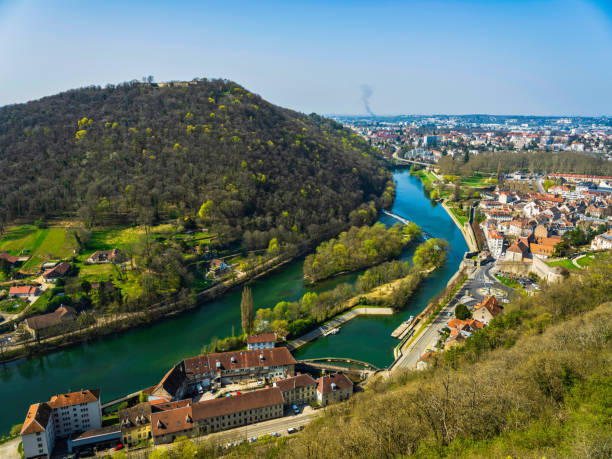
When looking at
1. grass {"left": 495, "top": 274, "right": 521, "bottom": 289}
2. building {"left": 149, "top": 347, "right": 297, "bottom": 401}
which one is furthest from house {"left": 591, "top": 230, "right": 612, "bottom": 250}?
building {"left": 149, "top": 347, "right": 297, "bottom": 401}

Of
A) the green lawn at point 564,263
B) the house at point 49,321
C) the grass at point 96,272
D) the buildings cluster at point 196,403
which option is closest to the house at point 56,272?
the grass at point 96,272

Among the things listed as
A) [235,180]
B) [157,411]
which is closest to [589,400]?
[157,411]

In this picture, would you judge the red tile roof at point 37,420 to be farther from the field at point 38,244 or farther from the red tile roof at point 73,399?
the field at point 38,244

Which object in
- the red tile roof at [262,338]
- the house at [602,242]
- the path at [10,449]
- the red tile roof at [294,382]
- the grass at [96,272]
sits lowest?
the path at [10,449]

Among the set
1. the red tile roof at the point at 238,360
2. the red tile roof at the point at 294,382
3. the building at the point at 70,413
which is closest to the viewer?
the building at the point at 70,413

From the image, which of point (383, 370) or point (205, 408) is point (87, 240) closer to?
point (205, 408)

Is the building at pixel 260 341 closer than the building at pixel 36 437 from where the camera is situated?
No

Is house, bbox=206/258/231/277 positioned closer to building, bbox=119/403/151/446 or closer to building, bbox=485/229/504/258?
building, bbox=119/403/151/446

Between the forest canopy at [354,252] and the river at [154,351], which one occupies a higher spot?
the forest canopy at [354,252]
